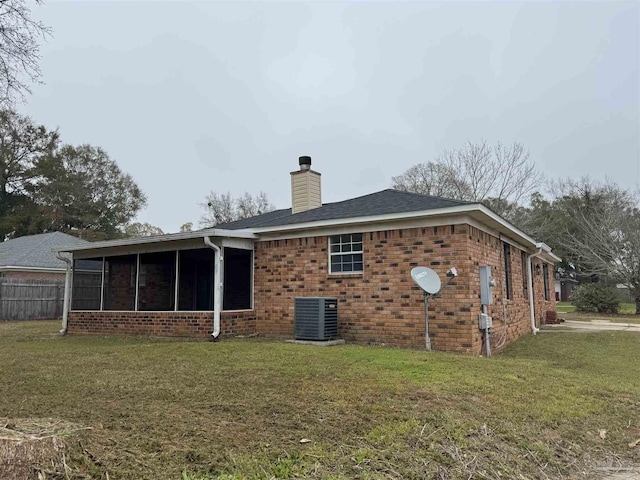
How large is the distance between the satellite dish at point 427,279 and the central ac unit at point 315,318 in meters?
2.05

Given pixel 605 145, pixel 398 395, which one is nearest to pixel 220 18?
pixel 398 395

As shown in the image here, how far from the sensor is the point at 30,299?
60.8 feet

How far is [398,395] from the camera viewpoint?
15.4ft

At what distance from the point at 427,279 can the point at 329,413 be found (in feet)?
14.8

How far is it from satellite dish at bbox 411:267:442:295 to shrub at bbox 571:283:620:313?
19.3 metres

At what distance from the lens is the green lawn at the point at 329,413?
10.3 ft

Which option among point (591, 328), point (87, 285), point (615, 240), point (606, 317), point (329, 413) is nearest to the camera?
point (329, 413)

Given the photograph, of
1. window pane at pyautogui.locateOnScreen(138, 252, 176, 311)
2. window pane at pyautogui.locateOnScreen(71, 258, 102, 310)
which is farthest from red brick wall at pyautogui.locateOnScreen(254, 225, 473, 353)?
window pane at pyautogui.locateOnScreen(71, 258, 102, 310)

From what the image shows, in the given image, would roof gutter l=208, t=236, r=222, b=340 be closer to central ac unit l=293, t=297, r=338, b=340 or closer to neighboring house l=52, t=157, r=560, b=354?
neighboring house l=52, t=157, r=560, b=354

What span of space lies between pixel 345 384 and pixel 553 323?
548 inches

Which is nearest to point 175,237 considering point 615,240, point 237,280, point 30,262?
point 237,280

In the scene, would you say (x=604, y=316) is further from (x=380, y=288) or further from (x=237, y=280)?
(x=237, y=280)

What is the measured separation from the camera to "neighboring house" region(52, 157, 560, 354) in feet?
28.0

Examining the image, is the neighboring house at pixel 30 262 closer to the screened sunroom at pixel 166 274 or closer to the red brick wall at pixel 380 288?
the screened sunroom at pixel 166 274
